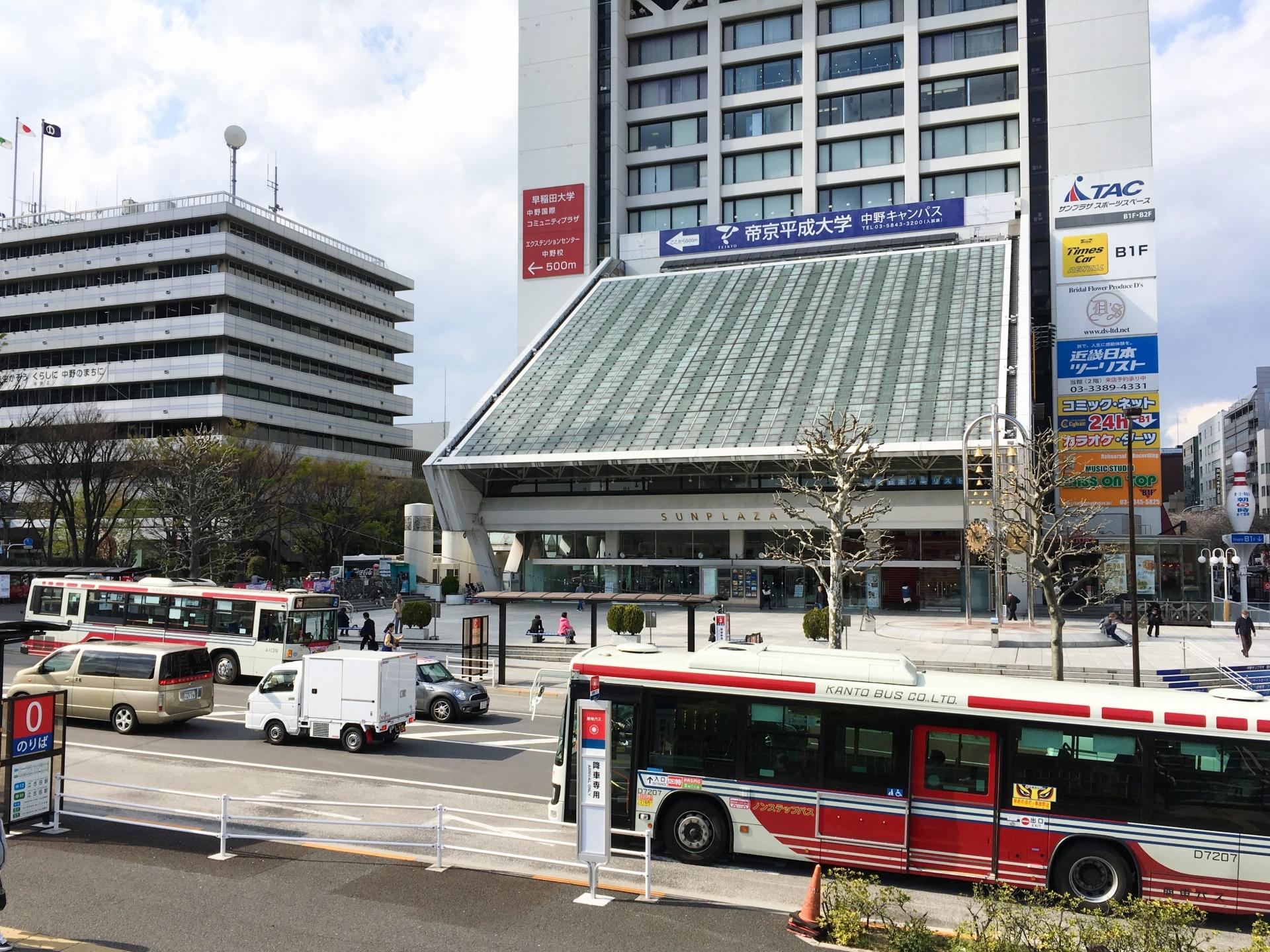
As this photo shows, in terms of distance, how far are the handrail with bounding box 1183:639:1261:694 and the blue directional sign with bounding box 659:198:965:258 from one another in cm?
3865

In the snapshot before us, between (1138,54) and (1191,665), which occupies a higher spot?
(1138,54)

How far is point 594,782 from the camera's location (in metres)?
12.2

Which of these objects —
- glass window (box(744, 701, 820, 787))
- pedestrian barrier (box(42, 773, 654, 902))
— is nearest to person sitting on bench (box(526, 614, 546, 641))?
pedestrian barrier (box(42, 773, 654, 902))

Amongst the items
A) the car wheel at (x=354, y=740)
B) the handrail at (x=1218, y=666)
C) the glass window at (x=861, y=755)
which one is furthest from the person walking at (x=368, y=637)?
the handrail at (x=1218, y=666)

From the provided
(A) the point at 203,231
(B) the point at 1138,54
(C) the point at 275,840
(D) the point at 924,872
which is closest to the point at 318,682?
(C) the point at 275,840

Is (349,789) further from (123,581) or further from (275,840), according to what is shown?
(123,581)

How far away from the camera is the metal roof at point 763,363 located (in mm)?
50844

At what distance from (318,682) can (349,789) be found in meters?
4.27

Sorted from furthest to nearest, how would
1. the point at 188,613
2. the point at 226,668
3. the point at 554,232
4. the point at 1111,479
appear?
the point at 554,232 → the point at 1111,479 → the point at 188,613 → the point at 226,668

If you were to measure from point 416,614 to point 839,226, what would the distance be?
148 feet

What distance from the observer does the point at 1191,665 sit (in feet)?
101

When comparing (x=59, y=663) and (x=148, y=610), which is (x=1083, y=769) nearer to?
(x=59, y=663)

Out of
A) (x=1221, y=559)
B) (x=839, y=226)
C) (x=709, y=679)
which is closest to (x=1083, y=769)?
(x=709, y=679)

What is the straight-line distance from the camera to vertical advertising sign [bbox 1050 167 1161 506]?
193ft
